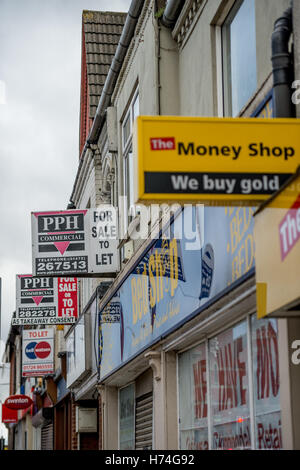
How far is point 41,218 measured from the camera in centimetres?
1583

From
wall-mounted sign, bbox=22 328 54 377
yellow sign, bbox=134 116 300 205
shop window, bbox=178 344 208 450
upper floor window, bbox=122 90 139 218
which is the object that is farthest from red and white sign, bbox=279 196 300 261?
wall-mounted sign, bbox=22 328 54 377

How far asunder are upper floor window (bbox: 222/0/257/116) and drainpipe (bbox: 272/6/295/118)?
1.44m

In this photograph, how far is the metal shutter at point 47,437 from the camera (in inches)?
→ 1111

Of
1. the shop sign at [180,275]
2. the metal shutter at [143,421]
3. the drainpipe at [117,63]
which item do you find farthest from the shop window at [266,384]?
the drainpipe at [117,63]

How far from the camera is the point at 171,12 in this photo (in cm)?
1126

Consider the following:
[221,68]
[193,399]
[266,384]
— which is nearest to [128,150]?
[221,68]

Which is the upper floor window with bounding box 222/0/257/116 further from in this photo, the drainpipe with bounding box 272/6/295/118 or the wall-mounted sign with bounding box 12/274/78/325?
the wall-mounted sign with bounding box 12/274/78/325

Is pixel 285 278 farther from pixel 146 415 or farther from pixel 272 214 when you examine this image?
pixel 146 415

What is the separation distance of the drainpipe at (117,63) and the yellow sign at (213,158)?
6.73 meters

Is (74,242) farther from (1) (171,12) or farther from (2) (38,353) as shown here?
(2) (38,353)

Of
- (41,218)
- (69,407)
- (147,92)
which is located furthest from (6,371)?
(147,92)

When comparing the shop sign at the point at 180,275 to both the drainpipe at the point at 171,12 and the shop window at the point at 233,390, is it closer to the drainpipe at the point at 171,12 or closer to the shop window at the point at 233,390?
the shop window at the point at 233,390

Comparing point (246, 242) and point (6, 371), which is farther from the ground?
point (6, 371)

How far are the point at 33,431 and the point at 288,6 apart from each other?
30510mm
